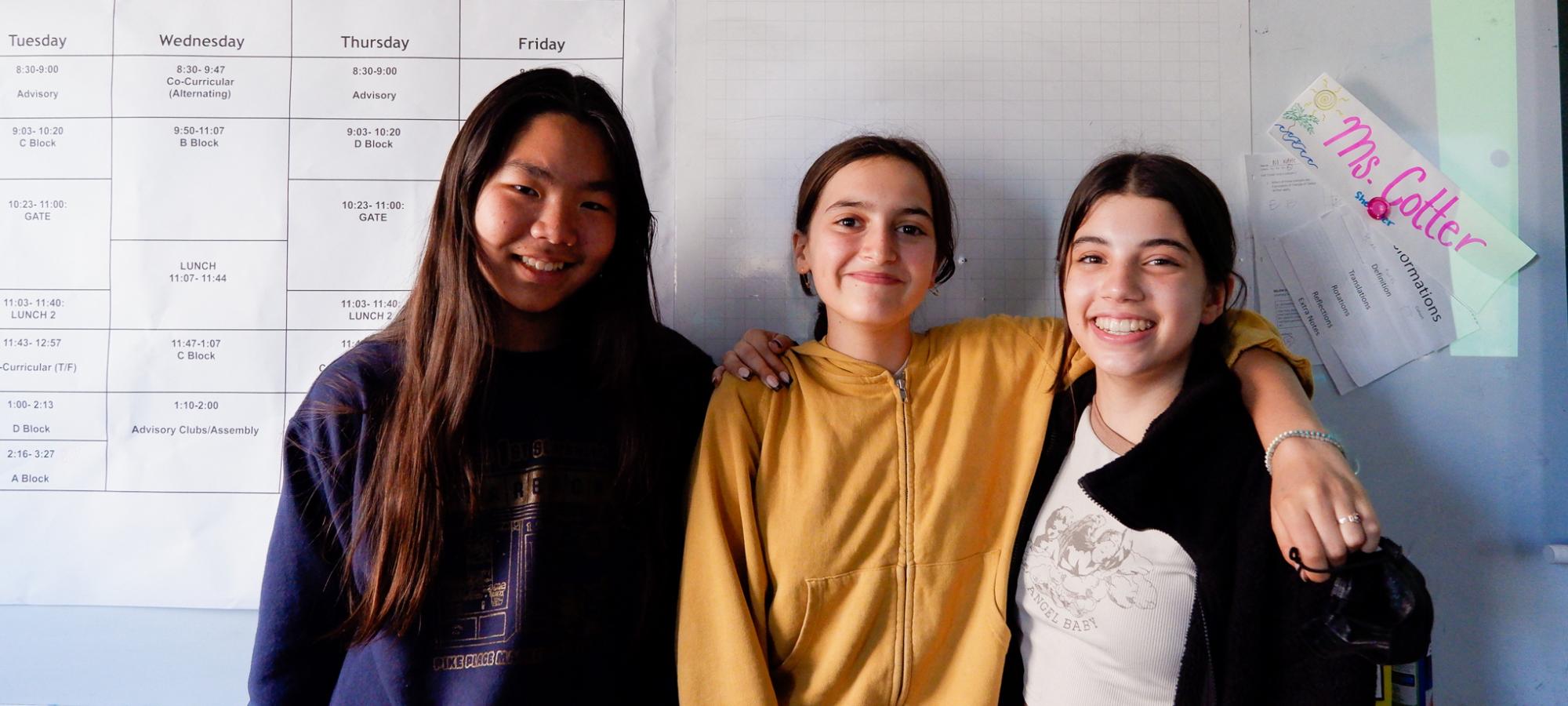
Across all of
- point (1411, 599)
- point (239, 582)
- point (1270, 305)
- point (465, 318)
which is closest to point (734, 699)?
point (465, 318)

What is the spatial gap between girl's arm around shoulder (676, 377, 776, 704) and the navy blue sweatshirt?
0.09 m

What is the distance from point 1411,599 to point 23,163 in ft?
6.53

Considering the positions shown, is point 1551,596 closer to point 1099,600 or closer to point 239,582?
point 1099,600

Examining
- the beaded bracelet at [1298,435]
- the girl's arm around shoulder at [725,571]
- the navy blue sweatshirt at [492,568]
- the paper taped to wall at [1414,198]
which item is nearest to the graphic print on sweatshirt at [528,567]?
the navy blue sweatshirt at [492,568]

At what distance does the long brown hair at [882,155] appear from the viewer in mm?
1058

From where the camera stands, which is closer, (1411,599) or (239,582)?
(1411,599)

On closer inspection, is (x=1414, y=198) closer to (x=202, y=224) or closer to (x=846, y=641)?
(x=846, y=641)

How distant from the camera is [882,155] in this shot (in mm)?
1045

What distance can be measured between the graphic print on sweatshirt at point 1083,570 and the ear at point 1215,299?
287mm

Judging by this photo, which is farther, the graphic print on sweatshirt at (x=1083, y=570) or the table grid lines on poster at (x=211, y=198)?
the table grid lines on poster at (x=211, y=198)

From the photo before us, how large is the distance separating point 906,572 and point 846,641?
112mm

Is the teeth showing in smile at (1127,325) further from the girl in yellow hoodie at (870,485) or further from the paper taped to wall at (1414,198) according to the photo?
the paper taped to wall at (1414,198)

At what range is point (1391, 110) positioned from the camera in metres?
1.22

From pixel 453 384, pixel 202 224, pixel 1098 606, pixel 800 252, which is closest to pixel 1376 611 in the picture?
pixel 1098 606
